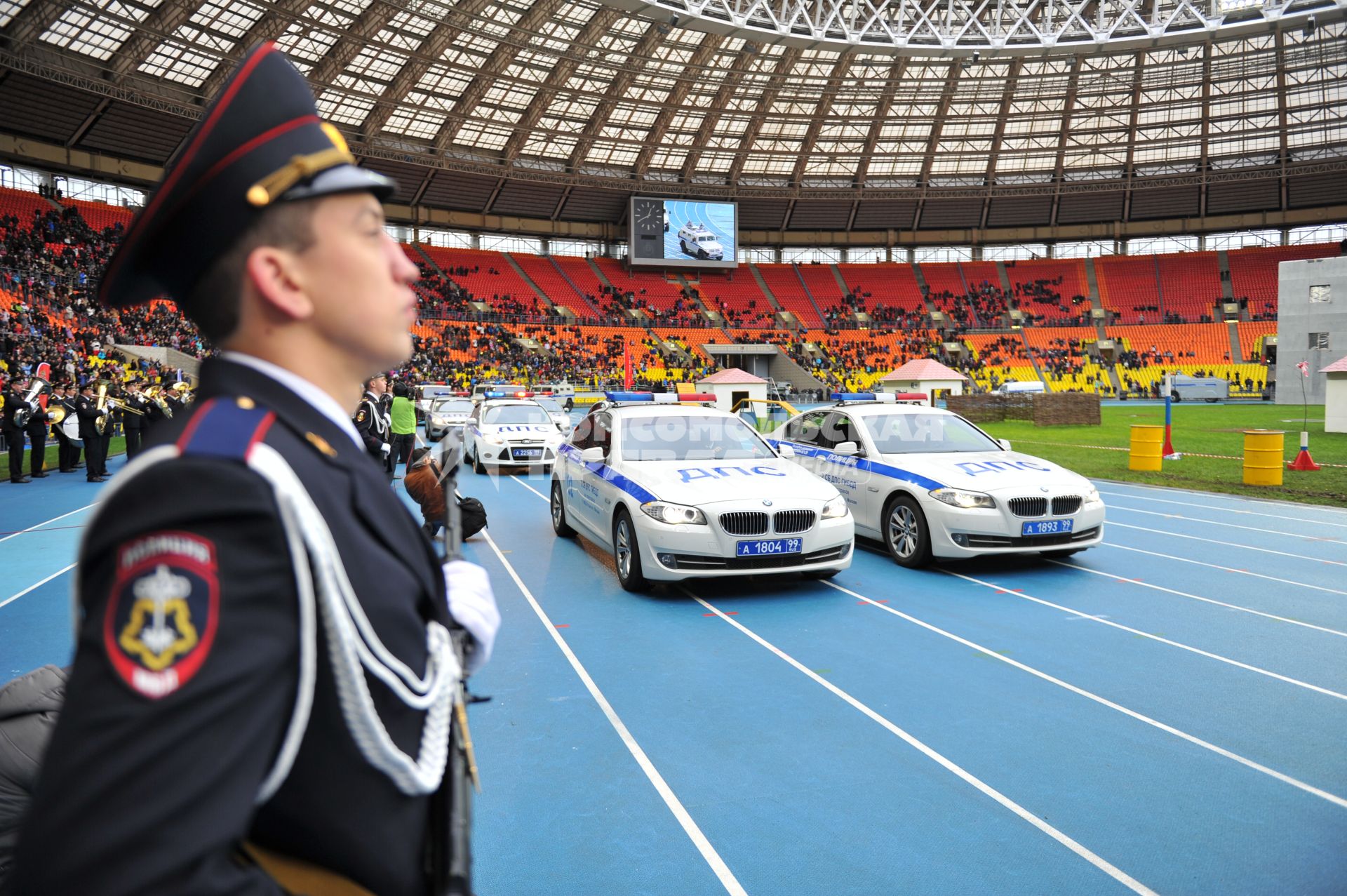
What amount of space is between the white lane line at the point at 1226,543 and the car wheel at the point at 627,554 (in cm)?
646

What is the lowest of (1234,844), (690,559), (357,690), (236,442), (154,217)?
(1234,844)

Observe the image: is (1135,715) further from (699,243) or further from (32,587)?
(699,243)

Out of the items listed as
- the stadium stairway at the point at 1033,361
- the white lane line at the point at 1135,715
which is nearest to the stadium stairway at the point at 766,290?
the stadium stairway at the point at 1033,361

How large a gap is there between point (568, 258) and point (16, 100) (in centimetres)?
3156

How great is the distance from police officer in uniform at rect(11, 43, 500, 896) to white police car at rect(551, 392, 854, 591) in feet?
19.0

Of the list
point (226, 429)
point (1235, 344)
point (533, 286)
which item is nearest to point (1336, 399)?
point (226, 429)

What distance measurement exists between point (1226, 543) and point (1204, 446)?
1205cm

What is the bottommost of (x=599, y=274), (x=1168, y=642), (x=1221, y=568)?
(x=1168, y=642)

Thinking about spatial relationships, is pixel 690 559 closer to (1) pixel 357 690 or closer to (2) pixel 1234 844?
(2) pixel 1234 844

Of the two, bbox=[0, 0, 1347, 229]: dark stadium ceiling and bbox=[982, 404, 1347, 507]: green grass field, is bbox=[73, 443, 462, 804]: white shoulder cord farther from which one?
bbox=[0, 0, 1347, 229]: dark stadium ceiling

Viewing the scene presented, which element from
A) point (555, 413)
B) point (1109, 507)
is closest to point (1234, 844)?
point (1109, 507)

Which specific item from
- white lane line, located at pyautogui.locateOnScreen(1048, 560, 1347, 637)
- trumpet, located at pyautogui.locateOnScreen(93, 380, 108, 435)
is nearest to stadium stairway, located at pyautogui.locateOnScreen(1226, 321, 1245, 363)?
white lane line, located at pyautogui.locateOnScreen(1048, 560, 1347, 637)

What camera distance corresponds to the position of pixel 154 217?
111 centimetres

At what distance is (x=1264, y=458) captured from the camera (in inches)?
515
